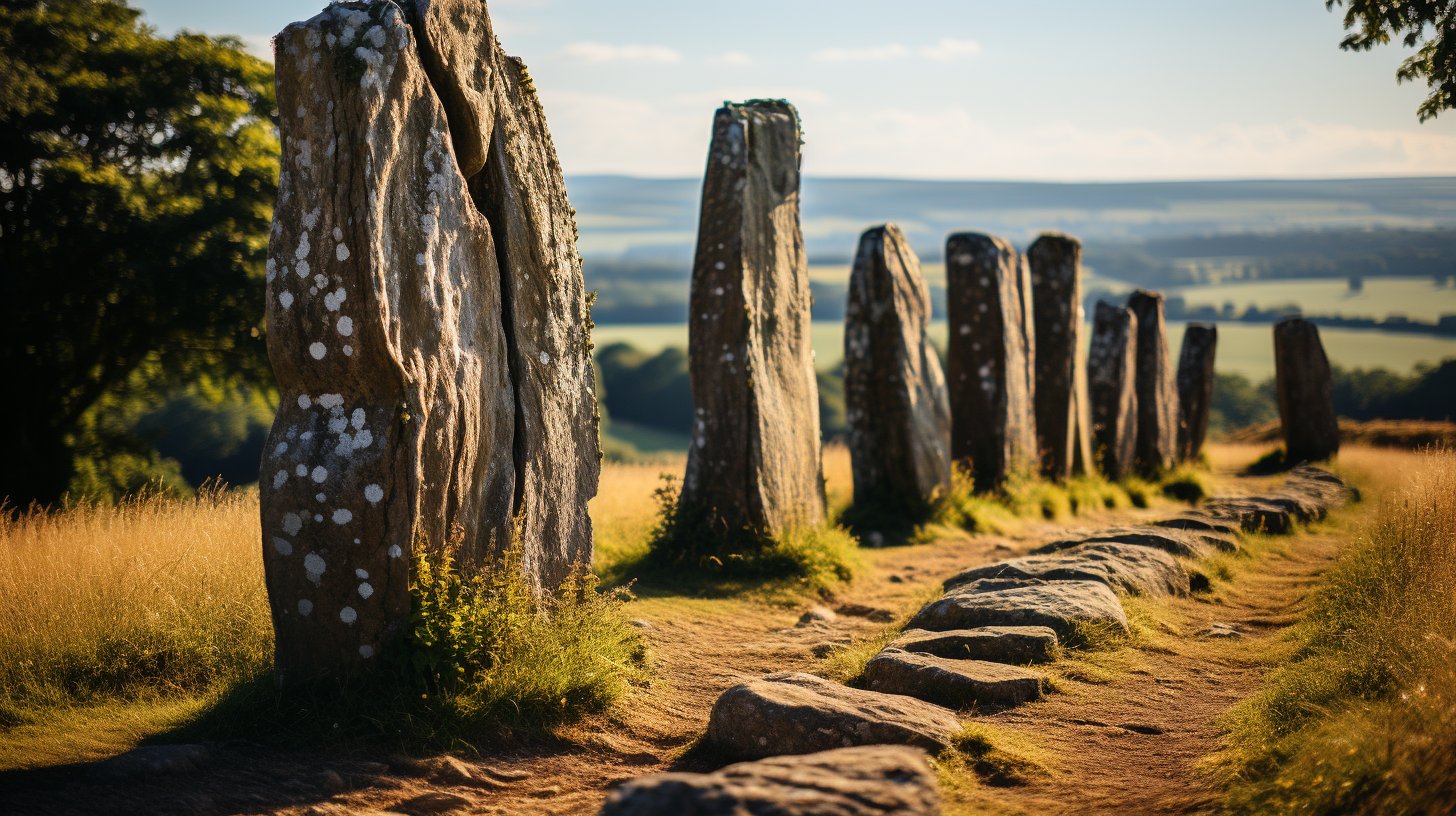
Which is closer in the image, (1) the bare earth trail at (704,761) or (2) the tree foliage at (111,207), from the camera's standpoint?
(1) the bare earth trail at (704,761)

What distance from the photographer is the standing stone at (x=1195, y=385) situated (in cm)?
1802

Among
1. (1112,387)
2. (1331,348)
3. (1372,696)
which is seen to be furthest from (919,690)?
(1331,348)

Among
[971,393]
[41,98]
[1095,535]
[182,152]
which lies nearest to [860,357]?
[971,393]

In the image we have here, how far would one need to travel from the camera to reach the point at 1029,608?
19.4ft

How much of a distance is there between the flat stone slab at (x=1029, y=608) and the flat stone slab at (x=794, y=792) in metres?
3.12

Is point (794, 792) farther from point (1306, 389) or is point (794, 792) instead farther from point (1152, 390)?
point (1306, 389)

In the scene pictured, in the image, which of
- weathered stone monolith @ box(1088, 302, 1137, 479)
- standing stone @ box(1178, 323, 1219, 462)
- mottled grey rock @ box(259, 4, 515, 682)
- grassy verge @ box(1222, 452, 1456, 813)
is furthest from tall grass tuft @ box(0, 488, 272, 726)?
standing stone @ box(1178, 323, 1219, 462)

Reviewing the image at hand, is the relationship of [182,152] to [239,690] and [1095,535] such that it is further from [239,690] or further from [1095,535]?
[1095,535]

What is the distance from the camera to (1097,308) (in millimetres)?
15484

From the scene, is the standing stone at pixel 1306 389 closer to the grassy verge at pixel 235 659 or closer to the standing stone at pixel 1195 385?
the standing stone at pixel 1195 385

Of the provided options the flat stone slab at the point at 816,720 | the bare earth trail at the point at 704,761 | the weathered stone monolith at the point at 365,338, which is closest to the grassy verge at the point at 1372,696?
the bare earth trail at the point at 704,761

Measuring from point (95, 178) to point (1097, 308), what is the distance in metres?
15.6

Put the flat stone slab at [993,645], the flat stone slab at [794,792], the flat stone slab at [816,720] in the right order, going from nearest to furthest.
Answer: the flat stone slab at [794,792], the flat stone slab at [816,720], the flat stone slab at [993,645]

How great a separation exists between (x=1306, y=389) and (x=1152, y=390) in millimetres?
2860
